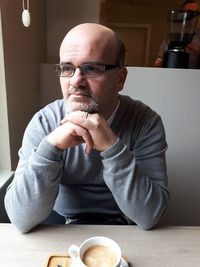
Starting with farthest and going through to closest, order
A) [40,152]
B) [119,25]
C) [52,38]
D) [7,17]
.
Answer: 1. [119,25]
2. [52,38]
3. [7,17]
4. [40,152]

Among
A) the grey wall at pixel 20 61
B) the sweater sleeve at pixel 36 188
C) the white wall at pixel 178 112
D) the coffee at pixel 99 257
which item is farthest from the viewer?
the white wall at pixel 178 112

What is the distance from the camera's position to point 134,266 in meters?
0.63

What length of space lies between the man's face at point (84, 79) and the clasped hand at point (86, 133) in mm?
46

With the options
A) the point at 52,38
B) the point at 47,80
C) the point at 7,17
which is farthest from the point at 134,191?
the point at 52,38

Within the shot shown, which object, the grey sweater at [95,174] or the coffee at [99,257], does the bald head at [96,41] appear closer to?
the grey sweater at [95,174]

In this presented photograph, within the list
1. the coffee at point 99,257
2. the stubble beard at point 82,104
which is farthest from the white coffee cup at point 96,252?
the stubble beard at point 82,104

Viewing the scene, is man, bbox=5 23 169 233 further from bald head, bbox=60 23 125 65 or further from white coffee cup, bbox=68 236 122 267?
white coffee cup, bbox=68 236 122 267

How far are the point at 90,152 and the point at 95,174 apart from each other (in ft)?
0.46

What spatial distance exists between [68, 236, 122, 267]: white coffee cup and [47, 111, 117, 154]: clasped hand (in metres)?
0.25

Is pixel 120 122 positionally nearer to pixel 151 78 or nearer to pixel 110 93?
pixel 110 93

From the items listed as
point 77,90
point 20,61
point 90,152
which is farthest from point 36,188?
point 20,61

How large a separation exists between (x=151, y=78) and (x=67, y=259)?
1.19m

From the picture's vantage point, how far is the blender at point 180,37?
64.0 inches

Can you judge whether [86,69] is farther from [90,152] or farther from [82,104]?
[90,152]
